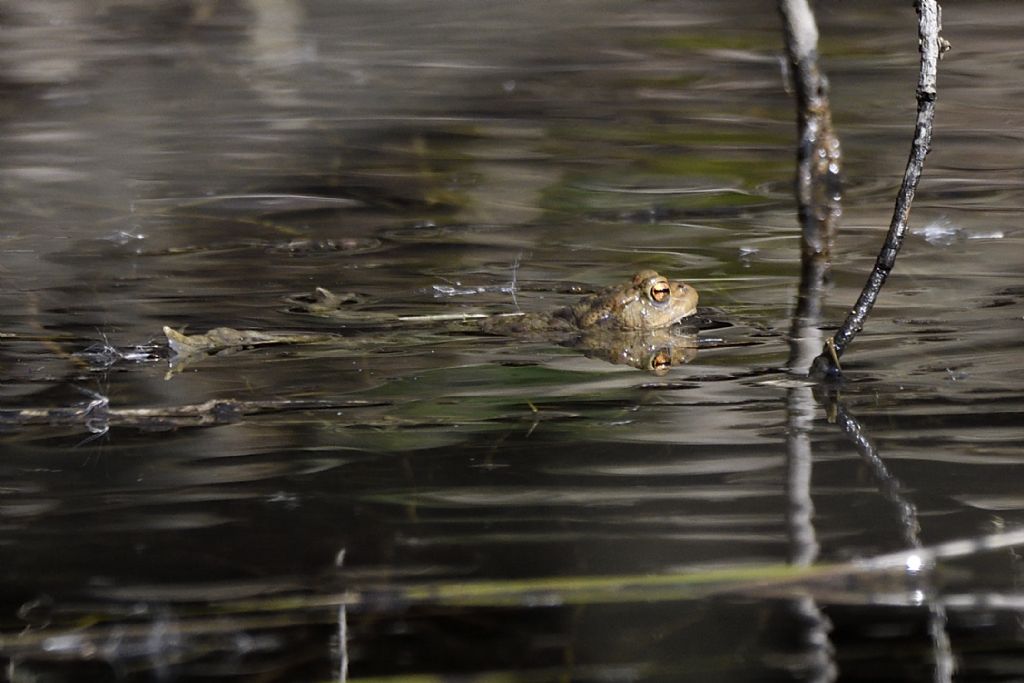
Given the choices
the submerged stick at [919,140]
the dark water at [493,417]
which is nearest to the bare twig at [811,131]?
the dark water at [493,417]

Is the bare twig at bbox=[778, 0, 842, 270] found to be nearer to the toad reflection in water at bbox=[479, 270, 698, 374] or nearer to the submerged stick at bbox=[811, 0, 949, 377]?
the toad reflection in water at bbox=[479, 270, 698, 374]

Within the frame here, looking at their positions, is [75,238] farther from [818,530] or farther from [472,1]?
[472,1]

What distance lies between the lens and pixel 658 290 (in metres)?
5.30

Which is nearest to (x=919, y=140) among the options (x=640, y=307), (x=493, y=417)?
(x=493, y=417)

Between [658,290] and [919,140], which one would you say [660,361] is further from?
[919,140]

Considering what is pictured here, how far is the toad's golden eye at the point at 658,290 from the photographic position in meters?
5.29

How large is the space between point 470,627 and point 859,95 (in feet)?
27.3

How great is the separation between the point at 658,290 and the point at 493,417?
53.7 inches

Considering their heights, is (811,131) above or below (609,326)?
above

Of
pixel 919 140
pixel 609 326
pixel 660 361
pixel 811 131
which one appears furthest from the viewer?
pixel 811 131

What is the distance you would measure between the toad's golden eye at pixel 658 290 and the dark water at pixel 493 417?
1.00ft

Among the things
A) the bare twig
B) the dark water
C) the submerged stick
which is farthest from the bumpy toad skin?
the bare twig

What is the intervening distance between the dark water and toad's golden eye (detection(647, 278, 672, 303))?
1.00 ft

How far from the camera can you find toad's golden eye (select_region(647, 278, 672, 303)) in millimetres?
5289
